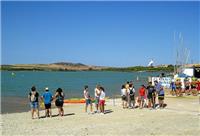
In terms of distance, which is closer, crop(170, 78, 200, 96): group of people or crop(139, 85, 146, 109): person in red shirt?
crop(139, 85, 146, 109): person in red shirt

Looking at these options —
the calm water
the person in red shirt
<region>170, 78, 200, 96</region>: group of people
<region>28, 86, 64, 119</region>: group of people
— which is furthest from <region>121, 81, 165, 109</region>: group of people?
the calm water

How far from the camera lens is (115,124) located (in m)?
15.7

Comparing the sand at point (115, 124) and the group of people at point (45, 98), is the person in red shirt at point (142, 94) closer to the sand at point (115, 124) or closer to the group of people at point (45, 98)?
the sand at point (115, 124)

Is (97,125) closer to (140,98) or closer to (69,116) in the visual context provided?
(69,116)

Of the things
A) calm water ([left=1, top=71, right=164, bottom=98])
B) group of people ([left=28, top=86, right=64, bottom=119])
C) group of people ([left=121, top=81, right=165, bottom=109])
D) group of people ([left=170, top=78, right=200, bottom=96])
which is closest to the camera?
group of people ([left=28, top=86, right=64, bottom=119])

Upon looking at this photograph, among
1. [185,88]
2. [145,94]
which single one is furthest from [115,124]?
[185,88]

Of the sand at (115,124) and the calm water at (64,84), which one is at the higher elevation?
the calm water at (64,84)

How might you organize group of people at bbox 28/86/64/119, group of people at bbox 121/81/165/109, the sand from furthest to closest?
group of people at bbox 121/81/165/109 → group of people at bbox 28/86/64/119 → the sand

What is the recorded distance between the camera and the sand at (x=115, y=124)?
1399 centimetres

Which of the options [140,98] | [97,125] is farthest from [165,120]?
[140,98]

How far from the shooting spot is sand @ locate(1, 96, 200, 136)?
14.0 meters

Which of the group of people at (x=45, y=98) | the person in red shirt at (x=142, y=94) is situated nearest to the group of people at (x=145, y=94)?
the person in red shirt at (x=142, y=94)

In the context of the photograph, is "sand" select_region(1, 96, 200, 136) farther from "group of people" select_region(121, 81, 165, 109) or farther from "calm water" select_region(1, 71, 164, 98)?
"calm water" select_region(1, 71, 164, 98)

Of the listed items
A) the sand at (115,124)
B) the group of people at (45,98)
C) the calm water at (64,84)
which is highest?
the calm water at (64,84)
